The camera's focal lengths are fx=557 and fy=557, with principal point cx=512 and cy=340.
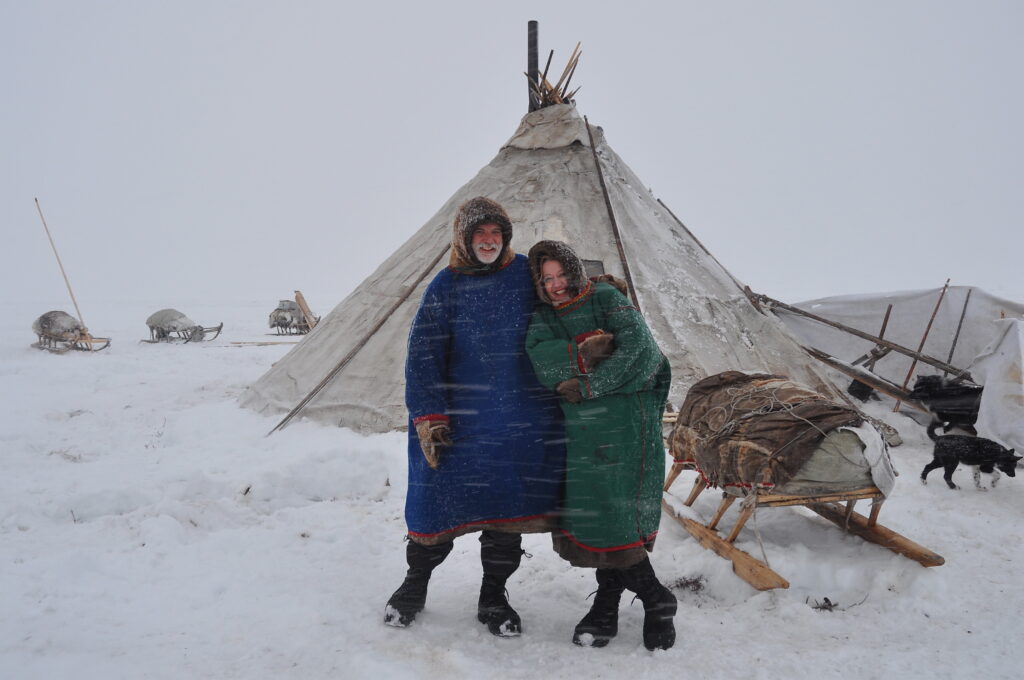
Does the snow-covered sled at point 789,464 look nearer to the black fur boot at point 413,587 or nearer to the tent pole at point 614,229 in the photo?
the black fur boot at point 413,587

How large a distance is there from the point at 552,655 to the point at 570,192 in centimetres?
490

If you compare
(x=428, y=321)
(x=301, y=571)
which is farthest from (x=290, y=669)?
(x=428, y=321)

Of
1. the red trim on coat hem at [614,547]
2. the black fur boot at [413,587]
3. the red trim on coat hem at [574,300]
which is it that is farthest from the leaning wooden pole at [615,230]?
the black fur boot at [413,587]

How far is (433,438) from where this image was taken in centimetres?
218

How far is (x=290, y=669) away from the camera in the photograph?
2010 millimetres

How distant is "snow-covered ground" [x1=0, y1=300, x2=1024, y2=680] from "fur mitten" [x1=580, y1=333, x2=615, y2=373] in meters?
1.12

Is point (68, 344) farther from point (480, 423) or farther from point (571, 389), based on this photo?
point (571, 389)

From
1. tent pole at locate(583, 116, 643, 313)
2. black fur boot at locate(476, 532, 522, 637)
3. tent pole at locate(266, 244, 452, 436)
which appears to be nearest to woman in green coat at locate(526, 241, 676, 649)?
black fur boot at locate(476, 532, 522, 637)

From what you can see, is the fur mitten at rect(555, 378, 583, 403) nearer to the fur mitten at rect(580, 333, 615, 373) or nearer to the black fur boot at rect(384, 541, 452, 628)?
the fur mitten at rect(580, 333, 615, 373)

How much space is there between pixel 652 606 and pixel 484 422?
97cm

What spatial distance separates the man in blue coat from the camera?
2.21 meters

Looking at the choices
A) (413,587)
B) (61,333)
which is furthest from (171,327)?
(413,587)

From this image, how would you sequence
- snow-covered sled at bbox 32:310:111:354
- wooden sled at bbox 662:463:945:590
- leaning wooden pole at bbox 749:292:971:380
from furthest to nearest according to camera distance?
snow-covered sled at bbox 32:310:111:354
leaning wooden pole at bbox 749:292:971:380
wooden sled at bbox 662:463:945:590

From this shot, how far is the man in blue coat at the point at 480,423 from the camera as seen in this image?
87.2 inches
